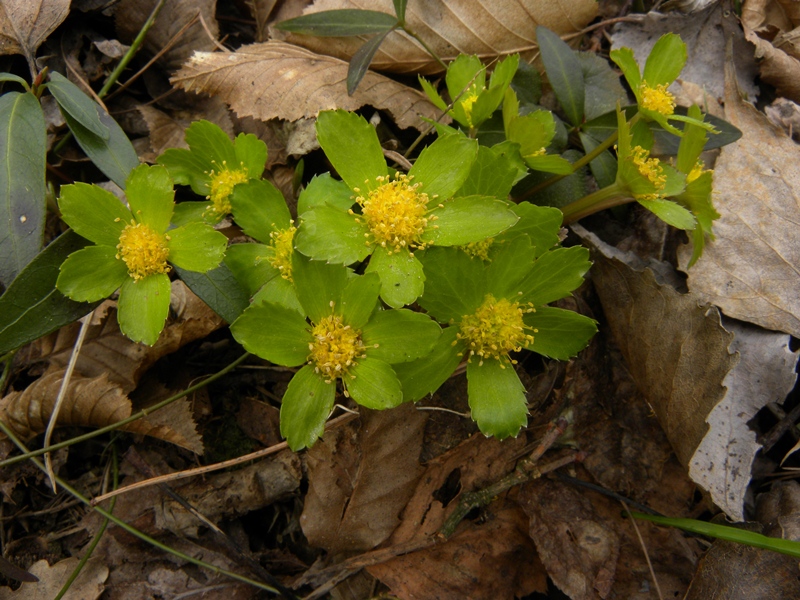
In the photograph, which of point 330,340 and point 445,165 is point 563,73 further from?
point 330,340

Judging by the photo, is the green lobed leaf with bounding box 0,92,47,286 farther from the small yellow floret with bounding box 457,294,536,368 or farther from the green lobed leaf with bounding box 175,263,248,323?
the small yellow floret with bounding box 457,294,536,368

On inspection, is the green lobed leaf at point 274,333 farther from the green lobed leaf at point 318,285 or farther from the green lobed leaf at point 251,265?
the green lobed leaf at point 251,265

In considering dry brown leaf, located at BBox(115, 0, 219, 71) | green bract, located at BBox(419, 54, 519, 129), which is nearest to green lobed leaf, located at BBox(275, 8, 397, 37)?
green bract, located at BBox(419, 54, 519, 129)

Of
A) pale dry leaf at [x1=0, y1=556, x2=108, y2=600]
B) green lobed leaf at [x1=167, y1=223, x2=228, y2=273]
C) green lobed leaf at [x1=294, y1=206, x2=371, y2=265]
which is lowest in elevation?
pale dry leaf at [x1=0, y1=556, x2=108, y2=600]

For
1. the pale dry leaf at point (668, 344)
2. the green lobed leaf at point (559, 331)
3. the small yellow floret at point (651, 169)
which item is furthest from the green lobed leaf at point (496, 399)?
the small yellow floret at point (651, 169)

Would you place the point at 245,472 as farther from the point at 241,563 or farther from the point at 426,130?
the point at 426,130

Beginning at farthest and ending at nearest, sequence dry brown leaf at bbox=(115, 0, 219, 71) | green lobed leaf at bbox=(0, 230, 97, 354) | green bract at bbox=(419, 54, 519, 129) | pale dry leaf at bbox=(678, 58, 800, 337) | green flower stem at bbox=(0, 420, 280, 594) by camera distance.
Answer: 1. dry brown leaf at bbox=(115, 0, 219, 71)
2. pale dry leaf at bbox=(678, 58, 800, 337)
3. green flower stem at bbox=(0, 420, 280, 594)
4. green bract at bbox=(419, 54, 519, 129)
5. green lobed leaf at bbox=(0, 230, 97, 354)

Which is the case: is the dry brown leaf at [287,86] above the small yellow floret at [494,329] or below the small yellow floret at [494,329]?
above

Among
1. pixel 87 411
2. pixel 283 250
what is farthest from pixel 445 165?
pixel 87 411
